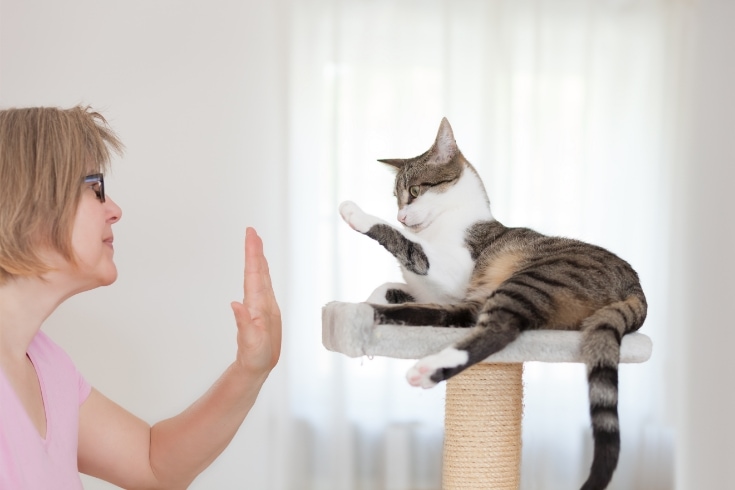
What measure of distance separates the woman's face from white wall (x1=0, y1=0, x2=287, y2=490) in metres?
1.74

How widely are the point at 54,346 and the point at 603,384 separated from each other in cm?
95

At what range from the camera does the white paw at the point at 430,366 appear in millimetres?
1146

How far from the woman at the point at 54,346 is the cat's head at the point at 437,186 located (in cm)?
41

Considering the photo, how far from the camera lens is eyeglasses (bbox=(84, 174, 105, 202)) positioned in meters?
1.21

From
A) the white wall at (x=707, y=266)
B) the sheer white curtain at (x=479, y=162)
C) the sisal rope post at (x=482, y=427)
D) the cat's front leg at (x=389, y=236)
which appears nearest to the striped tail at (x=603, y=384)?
the sisal rope post at (x=482, y=427)

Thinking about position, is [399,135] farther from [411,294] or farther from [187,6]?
[411,294]

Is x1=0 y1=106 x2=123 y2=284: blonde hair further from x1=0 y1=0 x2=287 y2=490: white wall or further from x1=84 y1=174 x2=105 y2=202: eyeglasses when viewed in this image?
x1=0 y1=0 x2=287 y2=490: white wall

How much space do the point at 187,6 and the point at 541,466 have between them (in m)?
2.42

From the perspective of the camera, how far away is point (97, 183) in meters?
1.22

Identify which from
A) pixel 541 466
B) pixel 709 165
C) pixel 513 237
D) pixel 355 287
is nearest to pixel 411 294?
pixel 513 237

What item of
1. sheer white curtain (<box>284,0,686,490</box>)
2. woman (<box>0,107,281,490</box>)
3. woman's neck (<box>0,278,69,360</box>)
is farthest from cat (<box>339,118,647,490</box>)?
sheer white curtain (<box>284,0,686,490</box>)

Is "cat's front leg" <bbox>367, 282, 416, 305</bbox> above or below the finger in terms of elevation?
below

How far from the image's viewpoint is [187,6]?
119 inches

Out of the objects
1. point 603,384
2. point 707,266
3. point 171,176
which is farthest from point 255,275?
point 707,266
